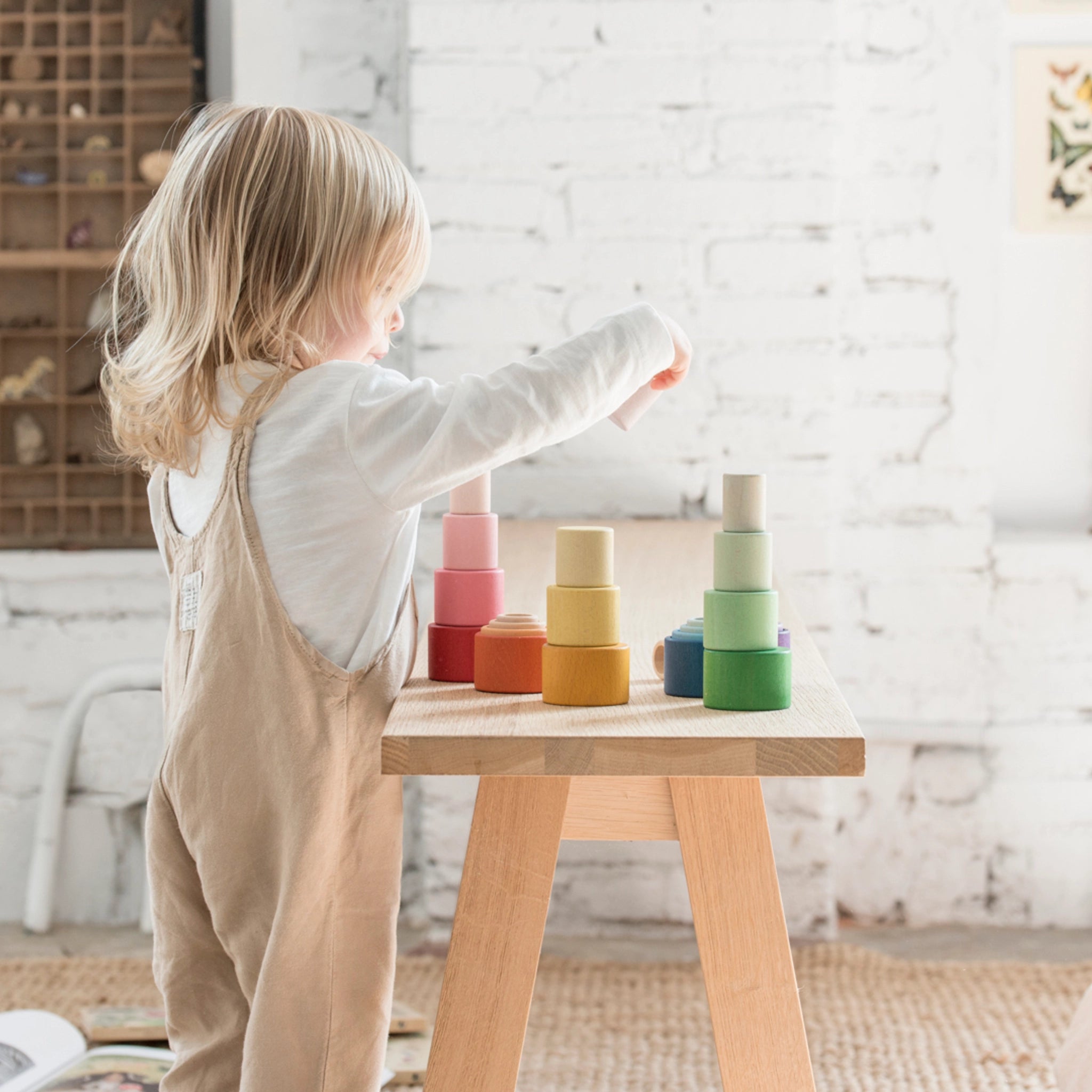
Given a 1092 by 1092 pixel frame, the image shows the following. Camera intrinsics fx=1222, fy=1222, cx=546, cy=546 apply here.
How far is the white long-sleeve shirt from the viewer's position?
32.4 inches

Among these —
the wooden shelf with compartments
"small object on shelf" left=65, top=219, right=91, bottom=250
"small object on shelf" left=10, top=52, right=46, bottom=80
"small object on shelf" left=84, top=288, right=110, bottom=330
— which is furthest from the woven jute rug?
"small object on shelf" left=10, top=52, right=46, bottom=80

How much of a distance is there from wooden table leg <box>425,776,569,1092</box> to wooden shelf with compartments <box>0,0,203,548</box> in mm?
1140

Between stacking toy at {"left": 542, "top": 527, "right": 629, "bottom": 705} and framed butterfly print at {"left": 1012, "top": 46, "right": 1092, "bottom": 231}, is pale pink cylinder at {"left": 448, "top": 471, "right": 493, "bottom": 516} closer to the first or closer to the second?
stacking toy at {"left": 542, "top": 527, "right": 629, "bottom": 705}

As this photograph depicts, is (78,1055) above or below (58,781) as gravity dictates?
below

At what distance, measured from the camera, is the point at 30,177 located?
1.84m

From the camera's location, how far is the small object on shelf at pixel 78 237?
6.04ft

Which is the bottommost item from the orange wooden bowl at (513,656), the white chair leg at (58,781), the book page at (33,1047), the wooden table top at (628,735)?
the book page at (33,1047)

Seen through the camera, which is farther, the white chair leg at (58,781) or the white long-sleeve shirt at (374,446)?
the white chair leg at (58,781)

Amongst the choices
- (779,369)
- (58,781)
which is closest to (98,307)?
(58,781)

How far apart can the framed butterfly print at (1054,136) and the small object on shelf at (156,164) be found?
4.07ft

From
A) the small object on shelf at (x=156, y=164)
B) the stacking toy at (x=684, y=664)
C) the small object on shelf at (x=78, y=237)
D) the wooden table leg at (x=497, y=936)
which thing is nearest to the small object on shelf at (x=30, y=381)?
the small object on shelf at (x=78, y=237)

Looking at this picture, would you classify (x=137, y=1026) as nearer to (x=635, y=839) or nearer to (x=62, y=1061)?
(x=62, y=1061)

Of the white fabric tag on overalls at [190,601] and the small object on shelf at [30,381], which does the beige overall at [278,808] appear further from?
the small object on shelf at [30,381]

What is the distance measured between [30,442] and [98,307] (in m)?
0.23
